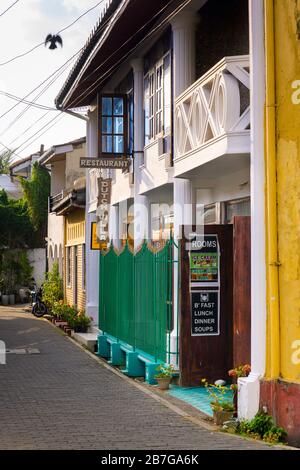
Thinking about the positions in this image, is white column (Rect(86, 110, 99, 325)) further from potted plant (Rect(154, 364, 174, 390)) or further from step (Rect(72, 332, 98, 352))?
potted plant (Rect(154, 364, 174, 390))

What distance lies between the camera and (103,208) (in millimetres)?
21062

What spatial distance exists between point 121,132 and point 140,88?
70.3 inches

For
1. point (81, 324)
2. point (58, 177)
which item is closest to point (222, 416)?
point (81, 324)

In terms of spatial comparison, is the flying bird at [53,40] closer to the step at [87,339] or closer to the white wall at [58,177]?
the step at [87,339]

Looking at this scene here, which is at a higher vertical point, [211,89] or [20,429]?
[211,89]

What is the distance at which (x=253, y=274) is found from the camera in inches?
355

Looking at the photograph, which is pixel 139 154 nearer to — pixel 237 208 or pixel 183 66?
pixel 183 66

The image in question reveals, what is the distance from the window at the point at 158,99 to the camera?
14.8m

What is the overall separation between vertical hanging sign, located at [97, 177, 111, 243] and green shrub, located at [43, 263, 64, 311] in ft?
24.7

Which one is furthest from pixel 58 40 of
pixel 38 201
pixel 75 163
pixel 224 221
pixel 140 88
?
pixel 38 201

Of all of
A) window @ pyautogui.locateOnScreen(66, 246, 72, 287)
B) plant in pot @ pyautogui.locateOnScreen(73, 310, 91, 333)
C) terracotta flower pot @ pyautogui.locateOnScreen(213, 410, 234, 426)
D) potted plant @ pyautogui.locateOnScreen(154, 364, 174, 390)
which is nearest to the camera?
terracotta flower pot @ pyautogui.locateOnScreen(213, 410, 234, 426)

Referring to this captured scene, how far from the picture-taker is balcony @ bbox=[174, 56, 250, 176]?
10.4 m

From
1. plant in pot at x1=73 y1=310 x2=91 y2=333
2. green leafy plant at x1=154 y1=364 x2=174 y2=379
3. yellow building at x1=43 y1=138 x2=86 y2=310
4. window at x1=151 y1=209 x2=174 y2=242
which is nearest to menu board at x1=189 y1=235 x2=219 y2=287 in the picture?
green leafy plant at x1=154 y1=364 x2=174 y2=379

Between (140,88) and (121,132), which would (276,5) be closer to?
(140,88)
